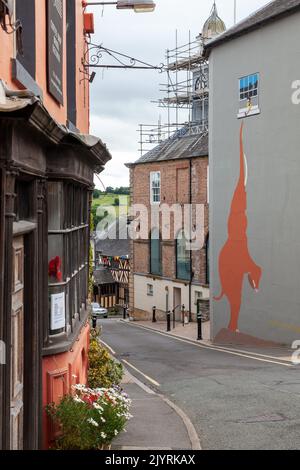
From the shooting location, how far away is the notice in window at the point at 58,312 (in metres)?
7.73

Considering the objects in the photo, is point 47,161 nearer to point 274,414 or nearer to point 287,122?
point 274,414

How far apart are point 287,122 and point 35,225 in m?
14.9

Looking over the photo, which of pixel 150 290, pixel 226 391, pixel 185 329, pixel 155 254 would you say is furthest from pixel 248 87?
pixel 150 290

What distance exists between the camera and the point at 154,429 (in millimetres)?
10086

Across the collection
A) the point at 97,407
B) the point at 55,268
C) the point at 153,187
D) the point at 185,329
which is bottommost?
Answer: the point at 185,329

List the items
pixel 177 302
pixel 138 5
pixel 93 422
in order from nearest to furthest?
pixel 93 422
pixel 138 5
pixel 177 302

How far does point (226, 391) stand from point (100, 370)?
9.39 feet

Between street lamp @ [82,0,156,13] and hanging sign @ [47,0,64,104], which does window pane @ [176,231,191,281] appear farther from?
hanging sign @ [47,0,64,104]

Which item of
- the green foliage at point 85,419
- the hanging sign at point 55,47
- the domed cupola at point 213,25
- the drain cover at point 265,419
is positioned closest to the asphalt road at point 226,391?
the drain cover at point 265,419

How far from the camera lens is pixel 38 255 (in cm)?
703

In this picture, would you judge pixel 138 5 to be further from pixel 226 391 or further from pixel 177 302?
pixel 177 302

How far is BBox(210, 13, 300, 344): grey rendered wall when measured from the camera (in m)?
20.0
